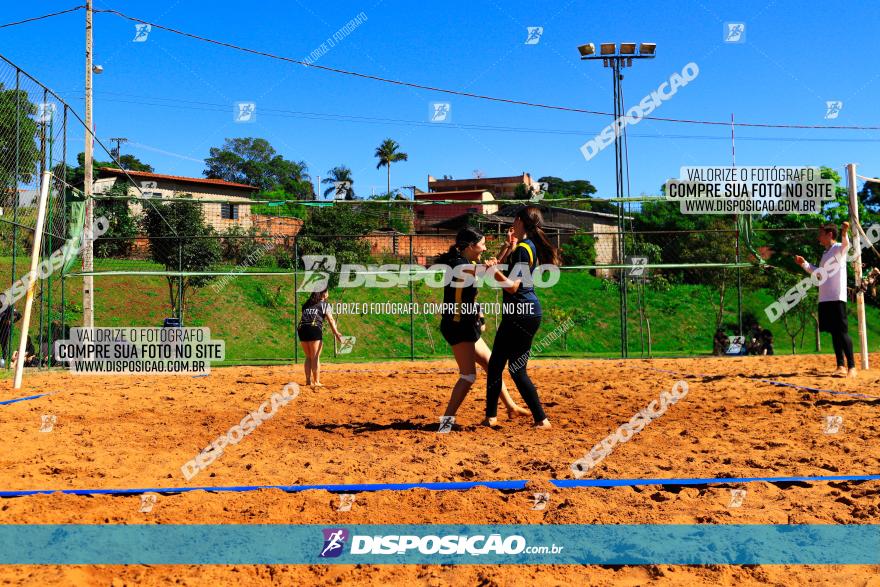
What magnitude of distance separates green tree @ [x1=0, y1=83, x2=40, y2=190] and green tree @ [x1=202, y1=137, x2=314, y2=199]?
257 ft

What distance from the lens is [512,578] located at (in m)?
3.56

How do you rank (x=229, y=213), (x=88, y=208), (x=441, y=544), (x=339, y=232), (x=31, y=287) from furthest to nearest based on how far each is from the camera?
(x=229, y=213)
(x=339, y=232)
(x=88, y=208)
(x=31, y=287)
(x=441, y=544)

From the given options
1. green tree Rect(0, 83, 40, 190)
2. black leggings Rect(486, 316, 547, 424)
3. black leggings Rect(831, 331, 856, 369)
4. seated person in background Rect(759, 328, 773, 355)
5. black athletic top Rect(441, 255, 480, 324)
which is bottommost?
seated person in background Rect(759, 328, 773, 355)

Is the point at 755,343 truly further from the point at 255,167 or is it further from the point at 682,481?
the point at 255,167

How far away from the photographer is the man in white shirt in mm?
10453

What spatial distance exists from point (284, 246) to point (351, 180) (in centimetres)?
6716

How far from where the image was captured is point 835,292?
34.5ft

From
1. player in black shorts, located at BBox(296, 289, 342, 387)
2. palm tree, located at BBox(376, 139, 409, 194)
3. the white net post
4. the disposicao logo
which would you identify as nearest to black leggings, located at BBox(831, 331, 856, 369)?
player in black shorts, located at BBox(296, 289, 342, 387)

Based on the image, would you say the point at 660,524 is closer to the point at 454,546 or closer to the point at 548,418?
the point at 454,546

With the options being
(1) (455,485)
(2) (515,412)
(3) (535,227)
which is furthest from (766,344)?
(1) (455,485)

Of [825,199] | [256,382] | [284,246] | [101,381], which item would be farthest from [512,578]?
[825,199]

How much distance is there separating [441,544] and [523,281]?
333 centimetres

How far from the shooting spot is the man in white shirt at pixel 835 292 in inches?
412

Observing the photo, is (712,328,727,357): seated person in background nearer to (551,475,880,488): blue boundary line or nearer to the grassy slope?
the grassy slope
